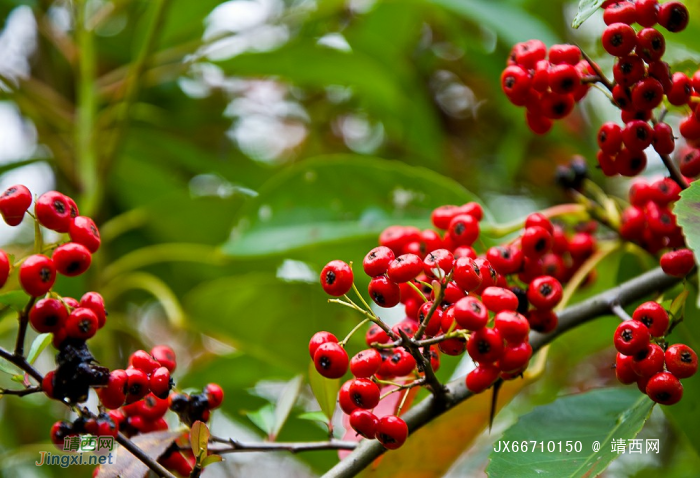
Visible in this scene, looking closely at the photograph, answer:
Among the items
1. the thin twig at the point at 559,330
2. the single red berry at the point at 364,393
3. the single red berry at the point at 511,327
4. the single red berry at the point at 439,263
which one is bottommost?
the thin twig at the point at 559,330

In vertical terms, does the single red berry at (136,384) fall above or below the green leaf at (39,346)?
below

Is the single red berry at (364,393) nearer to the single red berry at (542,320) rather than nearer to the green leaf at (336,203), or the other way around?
the single red berry at (542,320)

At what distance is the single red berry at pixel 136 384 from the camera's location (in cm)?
97

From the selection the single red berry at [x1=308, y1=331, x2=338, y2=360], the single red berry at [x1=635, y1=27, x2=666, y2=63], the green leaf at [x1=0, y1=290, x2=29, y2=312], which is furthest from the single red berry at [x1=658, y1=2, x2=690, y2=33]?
the green leaf at [x1=0, y1=290, x2=29, y2=312]

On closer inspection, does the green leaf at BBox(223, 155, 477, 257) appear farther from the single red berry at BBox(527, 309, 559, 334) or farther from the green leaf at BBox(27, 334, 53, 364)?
the green leaf at BBox(27, 334, 53, 364)

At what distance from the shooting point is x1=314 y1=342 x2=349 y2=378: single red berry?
37.8 inches

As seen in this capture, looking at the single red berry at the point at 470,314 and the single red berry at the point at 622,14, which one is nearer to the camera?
the single red berry at the point at 470,314

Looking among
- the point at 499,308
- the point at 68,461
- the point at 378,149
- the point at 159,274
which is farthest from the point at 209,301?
the point at 378,149

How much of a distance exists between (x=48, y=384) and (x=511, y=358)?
60cm

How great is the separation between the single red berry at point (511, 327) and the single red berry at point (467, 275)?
0.07 meters

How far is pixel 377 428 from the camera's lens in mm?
957

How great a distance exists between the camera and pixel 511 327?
0.90m

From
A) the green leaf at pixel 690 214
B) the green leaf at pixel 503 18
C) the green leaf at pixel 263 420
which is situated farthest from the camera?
the green leaf at pixel 503 18

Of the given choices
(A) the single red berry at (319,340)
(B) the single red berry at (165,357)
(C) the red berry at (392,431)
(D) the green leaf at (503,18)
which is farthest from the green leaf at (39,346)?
(D) the green leaf at (503,18)
